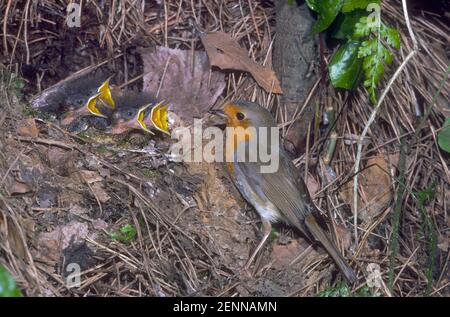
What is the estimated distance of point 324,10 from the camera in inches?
209

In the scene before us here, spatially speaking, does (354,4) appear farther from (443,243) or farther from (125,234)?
(125,234)

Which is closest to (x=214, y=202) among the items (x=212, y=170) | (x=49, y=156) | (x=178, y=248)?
(x=212, y=170)

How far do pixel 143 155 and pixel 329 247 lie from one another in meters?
1.59

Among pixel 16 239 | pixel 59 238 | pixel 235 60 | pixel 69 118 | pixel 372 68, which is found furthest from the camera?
pixel 235 60

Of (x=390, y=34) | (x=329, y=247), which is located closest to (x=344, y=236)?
(x=329, y=247)

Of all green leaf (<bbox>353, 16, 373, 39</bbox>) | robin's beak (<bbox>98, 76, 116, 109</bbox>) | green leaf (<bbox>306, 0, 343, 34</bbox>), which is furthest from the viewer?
robin's beak (<bbox>98, 76, 116, 109</bbox>)

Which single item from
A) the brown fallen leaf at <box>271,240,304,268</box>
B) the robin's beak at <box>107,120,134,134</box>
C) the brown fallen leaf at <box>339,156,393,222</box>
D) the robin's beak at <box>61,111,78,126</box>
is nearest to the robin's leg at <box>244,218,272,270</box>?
the brown fallen leaf at <box>271,240,304,268</box>

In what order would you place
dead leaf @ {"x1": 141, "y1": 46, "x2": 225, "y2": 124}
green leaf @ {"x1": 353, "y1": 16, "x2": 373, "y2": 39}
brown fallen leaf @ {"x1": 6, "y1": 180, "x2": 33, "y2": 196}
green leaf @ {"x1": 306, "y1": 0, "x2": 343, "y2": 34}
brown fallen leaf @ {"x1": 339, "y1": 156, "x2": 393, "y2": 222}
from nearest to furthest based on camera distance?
1. brown fallen leaf @ {"x1": 6, "y1": 180, "x2": 33, "y2": 196}
2. green leaf @ {"x1": 353, "y1": 16, "x2": 373, "y2": 39}
3. green leaf @ {"x1": 306, "y1": 0, "x2": 343, "y2": 34}
4. brown fallen leaf @ {"x1": 339, "y1": 156, "x2": 393, "y2": 222}
5. dead leaf @ {"x1": 141, "y1": 46, "x2": 225, "y2": 124}

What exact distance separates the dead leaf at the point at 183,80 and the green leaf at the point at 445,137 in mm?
1796

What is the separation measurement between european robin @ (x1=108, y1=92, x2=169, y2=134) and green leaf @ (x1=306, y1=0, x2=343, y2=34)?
1389mm

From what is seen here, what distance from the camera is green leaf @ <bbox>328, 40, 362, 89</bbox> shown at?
18.0ft

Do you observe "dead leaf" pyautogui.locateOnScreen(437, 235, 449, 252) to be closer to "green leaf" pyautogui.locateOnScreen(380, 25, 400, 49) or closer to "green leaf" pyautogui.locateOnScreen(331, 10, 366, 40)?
"green leaf" pyautogui.locateOnScreen(380, 25, 400, 49)

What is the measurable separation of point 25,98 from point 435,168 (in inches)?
127

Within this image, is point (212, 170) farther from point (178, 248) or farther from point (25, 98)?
point (25, 98)
